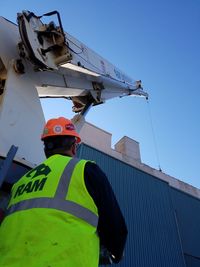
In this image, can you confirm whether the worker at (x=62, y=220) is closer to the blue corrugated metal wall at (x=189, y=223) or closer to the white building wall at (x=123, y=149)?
the blue corrugated metal wall at (x=189, y=223)

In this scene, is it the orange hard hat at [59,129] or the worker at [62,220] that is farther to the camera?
the orange hard hat at [59,129]

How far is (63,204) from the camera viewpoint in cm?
148

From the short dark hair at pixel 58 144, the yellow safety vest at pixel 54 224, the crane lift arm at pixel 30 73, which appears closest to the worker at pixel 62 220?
the yellow safety vest at pixel 54 224

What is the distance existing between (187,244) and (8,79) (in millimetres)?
12307

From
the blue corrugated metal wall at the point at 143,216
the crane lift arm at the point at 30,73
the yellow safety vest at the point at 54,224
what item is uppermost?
the blue corrugated metal wall at the point at 143,216

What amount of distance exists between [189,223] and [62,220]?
13652 millimetres

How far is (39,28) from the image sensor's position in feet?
10.9

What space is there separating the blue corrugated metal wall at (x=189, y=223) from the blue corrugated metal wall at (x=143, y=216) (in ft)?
3.21

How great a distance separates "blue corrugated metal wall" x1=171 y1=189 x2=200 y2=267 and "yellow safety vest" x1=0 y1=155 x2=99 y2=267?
486 inches

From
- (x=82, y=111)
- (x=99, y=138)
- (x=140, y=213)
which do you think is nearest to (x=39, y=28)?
(x=82, y=111)

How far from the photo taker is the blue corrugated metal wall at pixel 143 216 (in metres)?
10.1

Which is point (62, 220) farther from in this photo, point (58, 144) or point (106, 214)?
point (58, 144)

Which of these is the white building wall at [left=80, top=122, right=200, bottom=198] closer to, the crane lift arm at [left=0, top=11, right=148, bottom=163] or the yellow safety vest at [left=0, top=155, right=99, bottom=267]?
the crane lift arm at [left=0, top=11, right=148, bottom=163]

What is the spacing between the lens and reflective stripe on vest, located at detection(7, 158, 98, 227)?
1471 mm
